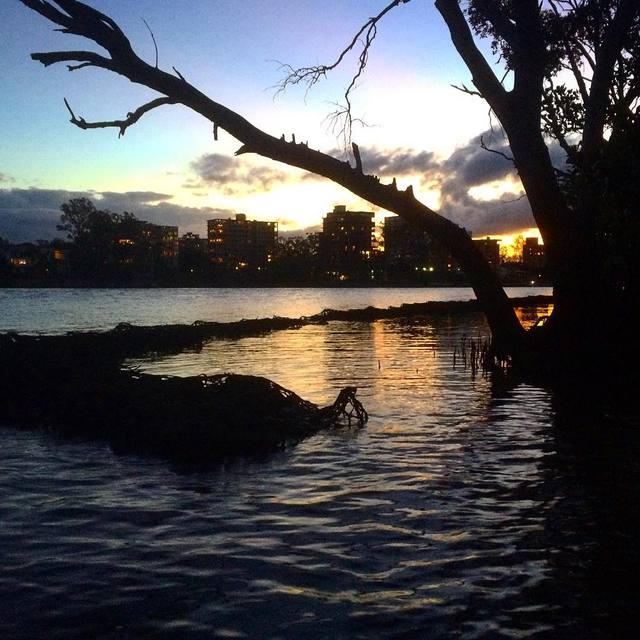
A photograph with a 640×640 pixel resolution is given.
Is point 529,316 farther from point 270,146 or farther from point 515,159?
point 270,146

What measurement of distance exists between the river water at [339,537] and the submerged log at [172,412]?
43 cm

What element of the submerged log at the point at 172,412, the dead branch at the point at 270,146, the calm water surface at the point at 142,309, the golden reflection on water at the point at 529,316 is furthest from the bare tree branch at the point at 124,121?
the calm water surface at the point at 142,309

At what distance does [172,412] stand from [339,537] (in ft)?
15.5

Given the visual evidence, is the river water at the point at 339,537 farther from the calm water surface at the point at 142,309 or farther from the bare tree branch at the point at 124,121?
the calm water surface at the point at 142,309

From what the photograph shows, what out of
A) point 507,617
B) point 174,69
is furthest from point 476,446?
point 174,69

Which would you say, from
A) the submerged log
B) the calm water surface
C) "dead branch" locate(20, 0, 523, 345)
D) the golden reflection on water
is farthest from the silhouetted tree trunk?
the calm water surface

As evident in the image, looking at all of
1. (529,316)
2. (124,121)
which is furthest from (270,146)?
(529,316)

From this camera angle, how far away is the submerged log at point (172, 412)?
9.93m

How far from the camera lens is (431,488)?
26.5ft

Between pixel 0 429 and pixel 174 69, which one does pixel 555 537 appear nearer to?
pixel 0 429

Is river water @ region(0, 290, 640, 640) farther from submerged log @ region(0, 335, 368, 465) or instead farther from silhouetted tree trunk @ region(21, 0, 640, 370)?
silhouetted tree trunk @ region(21, 0, 640, 370)

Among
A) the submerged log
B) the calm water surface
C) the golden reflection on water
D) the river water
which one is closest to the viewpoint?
the river water

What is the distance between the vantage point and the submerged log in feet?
32.6

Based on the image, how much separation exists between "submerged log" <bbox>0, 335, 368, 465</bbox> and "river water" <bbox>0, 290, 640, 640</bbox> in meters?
0.43
